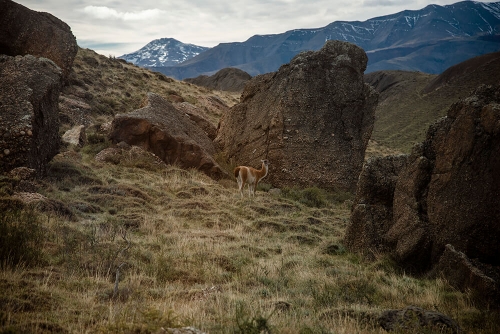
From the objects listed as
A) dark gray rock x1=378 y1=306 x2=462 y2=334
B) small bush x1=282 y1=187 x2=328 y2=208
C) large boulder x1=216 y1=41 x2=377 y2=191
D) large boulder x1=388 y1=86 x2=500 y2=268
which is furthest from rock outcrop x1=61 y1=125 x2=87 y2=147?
dark gray rock x1=378 y1=306 x2=462 y2=334

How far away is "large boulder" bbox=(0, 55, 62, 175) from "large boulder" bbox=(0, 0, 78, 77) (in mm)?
7634

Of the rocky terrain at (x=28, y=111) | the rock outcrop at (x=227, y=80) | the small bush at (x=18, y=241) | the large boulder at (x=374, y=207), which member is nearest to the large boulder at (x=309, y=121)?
the large boulder at (x=374, y=207)

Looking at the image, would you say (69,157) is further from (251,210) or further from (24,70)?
(251,210)

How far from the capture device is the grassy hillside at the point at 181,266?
500cm

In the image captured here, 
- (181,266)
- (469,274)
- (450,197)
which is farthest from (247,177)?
(469,274)

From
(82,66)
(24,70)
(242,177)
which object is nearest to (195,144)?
(242,177)

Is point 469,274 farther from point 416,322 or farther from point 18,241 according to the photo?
point 18,241

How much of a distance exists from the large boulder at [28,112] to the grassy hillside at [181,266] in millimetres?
995

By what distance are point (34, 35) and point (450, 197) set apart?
67.9ft

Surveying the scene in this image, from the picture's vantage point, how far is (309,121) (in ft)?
61.3

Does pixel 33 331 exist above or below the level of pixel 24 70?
below

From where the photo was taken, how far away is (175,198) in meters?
13.9

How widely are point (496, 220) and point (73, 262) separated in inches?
280

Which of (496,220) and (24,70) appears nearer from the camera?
(496,220)
